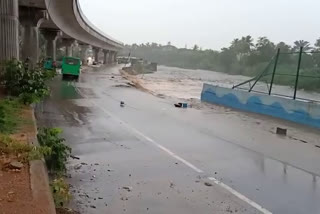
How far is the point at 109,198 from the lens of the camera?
6.04m

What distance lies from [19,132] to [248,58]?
50.4m

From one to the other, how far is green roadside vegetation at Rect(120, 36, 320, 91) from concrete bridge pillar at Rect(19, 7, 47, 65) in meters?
19.8

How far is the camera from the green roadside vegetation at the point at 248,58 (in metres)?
19.3

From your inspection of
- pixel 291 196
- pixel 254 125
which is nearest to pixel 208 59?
pixel 254 125

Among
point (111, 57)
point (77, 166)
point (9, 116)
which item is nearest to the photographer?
point (77, 166)

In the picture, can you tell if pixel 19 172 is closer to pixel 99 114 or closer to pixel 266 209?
pixel 266 209

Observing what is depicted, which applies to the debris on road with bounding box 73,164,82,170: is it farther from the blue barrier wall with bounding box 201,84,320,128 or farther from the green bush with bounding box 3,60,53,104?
the blue barrier wall with bounding box 201,84,320,128

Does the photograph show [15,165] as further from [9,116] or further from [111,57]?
[111,57]

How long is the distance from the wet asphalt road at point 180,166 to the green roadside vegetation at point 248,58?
6033 mm

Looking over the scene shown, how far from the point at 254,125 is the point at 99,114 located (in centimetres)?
621

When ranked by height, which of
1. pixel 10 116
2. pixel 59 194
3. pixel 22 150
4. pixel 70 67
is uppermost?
pixel 22 150

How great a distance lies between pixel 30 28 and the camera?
115 ft

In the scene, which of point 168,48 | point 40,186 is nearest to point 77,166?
point 40,186

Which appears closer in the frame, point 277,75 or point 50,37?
point 277,75
